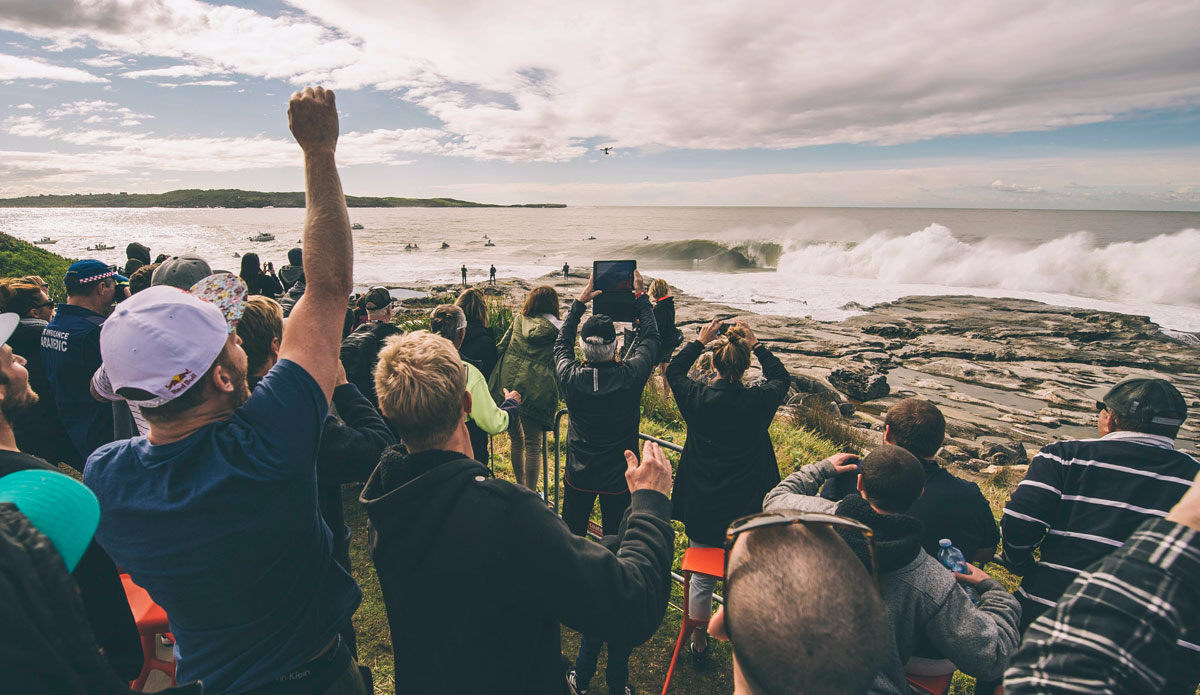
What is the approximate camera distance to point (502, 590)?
4.80 feet

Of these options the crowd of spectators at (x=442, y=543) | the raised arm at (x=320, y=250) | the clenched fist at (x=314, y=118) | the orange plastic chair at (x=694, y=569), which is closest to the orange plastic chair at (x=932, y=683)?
the crowd of spectators at (x=442, y=543)

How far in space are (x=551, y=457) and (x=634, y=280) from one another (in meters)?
3.10

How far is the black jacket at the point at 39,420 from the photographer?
366cm

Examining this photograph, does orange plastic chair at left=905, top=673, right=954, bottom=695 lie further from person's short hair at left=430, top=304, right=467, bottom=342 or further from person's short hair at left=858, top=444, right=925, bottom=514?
person's short hair at left=430, top=304, right=467, bottom=342

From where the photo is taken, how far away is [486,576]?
1445 millimetres

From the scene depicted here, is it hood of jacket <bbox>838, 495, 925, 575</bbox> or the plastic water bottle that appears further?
the plastic water bottle

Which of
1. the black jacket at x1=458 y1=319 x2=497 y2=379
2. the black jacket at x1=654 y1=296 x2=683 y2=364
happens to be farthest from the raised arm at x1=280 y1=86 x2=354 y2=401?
the black jacket at x1=654 y1=296 x2=683 y2=364

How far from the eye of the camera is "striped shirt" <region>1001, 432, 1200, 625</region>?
2.48m

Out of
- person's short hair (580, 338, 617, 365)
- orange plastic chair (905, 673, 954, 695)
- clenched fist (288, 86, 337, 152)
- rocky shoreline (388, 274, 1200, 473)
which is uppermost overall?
clenched fist (288, 86, 337, 152)

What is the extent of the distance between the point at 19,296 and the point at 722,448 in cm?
576

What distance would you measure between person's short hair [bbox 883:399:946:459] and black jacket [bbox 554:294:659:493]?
1636 millimetres

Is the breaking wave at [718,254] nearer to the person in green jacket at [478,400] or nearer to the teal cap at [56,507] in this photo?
the person in green jacket at [478,400]

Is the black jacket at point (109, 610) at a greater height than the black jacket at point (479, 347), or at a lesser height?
lesser

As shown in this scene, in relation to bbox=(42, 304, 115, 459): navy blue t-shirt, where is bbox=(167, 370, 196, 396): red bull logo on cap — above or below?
above
